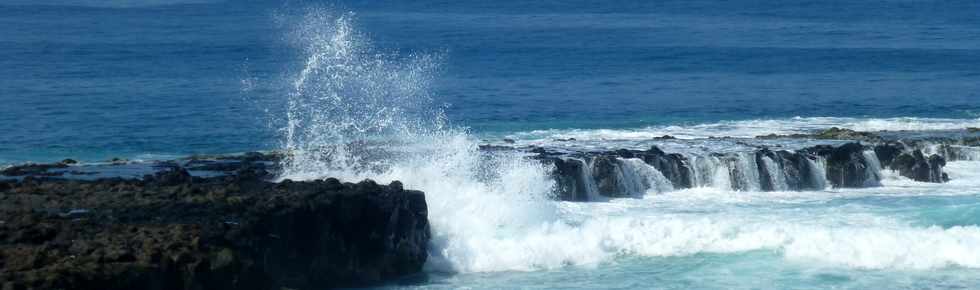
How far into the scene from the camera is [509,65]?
7988cm

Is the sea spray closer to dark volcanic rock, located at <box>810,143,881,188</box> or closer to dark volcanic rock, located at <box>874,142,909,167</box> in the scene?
dark volcanic rock, located at <box>810,143,881,188</box>

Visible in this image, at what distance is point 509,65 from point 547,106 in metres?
17.3

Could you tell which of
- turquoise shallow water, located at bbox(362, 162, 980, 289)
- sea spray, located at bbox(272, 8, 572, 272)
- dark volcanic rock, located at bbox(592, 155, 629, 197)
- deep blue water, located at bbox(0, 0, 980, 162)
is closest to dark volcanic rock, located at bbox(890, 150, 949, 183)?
turquoise shallow water, located at bbox(362, 162, 980, 289)

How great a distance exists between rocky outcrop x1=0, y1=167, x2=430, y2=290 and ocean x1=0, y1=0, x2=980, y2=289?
109 cm

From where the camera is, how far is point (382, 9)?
12575 cm

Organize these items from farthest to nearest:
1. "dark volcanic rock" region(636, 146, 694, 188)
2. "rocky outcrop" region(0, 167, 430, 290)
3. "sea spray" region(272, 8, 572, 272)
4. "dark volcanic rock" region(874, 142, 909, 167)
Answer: "dark volcanic rock" region(874, 142, 909, 167), "dark volcanic rock" region(636, 146, 694, 188), "sea spray" region(272, 8, 572, 272), "rocky outcrop" region(0, 167, 430, 290)

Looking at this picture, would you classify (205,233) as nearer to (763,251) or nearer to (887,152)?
(763,251)

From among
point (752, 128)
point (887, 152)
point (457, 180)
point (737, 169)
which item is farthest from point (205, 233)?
point (752, 128)

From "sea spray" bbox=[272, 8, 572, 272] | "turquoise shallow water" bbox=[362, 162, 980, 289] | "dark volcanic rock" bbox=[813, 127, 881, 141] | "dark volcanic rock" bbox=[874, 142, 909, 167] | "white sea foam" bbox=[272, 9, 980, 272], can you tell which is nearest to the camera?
"turquoise shallow water" bbox=[362, 162, 980, 289]

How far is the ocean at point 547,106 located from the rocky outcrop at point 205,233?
42.8 inches

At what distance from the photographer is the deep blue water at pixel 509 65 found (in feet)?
189

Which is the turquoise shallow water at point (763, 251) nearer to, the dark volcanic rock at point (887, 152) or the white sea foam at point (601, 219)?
the white sea foam at point (601, 219)

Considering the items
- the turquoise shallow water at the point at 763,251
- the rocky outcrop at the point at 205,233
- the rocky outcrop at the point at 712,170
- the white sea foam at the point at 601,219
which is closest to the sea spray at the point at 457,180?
the white sea foam at the point at 601,219

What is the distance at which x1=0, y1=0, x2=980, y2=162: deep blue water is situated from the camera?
57688 millimetres
